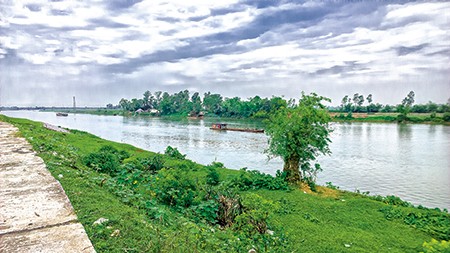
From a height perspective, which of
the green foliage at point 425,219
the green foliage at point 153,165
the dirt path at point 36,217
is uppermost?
the dirt path at point 36,217

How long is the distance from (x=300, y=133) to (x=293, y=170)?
1.35 metres

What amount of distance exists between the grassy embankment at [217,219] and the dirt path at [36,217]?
0.16 m

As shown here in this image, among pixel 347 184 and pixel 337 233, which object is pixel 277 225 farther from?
pixel 347 184

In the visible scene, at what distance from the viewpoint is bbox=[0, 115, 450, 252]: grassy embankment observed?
2.95m

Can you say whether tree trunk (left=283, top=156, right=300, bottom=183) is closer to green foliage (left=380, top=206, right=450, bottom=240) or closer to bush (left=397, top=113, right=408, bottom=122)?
green foliage (left=380, top=206, right=450, bottom=240)

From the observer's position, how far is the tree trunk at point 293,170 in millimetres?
Result: 10125

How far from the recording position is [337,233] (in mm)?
5461

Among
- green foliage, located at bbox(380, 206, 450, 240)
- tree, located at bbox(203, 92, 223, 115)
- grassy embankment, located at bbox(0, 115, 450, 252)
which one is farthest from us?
tree, located at bbox(203, 92, 223, 115)

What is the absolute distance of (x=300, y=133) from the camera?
988cm

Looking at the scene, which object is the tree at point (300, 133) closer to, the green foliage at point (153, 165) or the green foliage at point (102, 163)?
the green foliage at point (153, 165)

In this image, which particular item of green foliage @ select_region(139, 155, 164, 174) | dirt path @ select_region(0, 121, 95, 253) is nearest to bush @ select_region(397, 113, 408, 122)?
green foliage @ select_region(139, 155, 164, 174)

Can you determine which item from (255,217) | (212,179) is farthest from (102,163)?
(255,217)

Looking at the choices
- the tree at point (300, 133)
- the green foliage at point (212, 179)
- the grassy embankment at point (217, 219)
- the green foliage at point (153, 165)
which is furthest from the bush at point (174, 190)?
the tree at point (300, 133)

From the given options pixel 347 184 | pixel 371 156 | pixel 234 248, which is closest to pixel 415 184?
pixel 347 184
